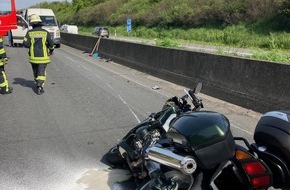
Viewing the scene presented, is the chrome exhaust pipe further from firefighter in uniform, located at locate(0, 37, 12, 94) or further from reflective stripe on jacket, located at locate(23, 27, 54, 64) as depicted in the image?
firefighter in uniform, located at locate(0, 37, 12, 94)

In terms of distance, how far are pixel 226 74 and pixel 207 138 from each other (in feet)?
21.7

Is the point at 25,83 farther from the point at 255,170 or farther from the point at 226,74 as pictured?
the point at 255,170

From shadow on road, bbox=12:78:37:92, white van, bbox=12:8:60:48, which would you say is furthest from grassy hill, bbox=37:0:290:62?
white van, bbox=12:8:60:48

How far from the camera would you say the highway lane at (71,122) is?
4.69 meters

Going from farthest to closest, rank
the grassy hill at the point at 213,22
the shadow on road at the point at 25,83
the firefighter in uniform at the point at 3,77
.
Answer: the grassy hill at the point at 213,22 < the shadow on road at the point at 25,83 < the firefighter in uniform at the point at 3,77

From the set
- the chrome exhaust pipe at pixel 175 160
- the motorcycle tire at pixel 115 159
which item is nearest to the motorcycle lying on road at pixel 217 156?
the chrome exhaust pipe at pixel 175 160

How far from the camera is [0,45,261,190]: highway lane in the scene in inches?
185

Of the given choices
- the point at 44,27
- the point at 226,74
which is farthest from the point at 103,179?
the point at 44,27

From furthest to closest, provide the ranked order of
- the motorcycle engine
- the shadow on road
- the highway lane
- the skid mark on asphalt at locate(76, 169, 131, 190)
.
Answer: the shadow on road, the highway lane, the skid mark on asphalt at locate(76, 169, 131, 190), the motorcycle engine

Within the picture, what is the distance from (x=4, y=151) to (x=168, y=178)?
367cm

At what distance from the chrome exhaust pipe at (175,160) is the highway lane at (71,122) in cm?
202

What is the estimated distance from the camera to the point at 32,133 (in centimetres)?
637

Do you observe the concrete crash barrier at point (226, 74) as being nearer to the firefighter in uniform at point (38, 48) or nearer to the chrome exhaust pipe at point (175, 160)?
the firefighter in uniform at point (38, 48)

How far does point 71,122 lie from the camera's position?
702 centimetres
